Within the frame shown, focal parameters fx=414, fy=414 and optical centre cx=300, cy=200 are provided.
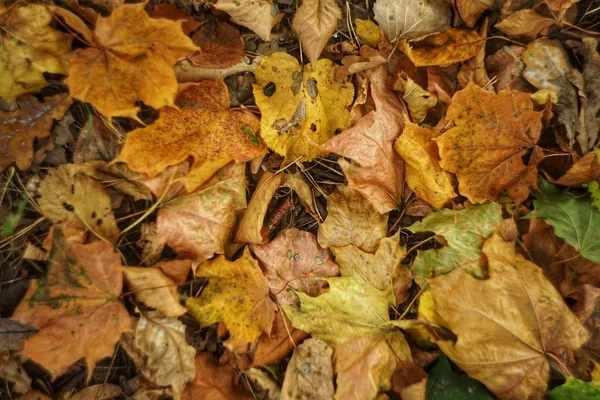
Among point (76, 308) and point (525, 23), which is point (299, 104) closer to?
point (525, 23)

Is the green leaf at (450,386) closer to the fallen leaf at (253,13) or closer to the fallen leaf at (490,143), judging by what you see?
the fallen leaf at (490,143)

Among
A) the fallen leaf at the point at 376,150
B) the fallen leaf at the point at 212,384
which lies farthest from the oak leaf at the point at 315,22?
the fallen leaf at the point at 212,384

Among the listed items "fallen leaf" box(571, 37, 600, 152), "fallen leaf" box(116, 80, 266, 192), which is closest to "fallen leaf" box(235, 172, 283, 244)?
"fallen leaf" box(116, 80, 266, 192)

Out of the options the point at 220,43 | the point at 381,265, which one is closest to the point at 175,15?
the point at 220,43

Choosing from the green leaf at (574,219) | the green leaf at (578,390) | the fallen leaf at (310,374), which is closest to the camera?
the green leaf at (578,390)

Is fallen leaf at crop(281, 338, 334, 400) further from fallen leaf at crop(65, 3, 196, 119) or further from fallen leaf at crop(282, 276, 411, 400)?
fallen leaf at crop(65, 3, 196, 119)

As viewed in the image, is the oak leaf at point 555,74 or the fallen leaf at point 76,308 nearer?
the fallen leaf at point 76,308
